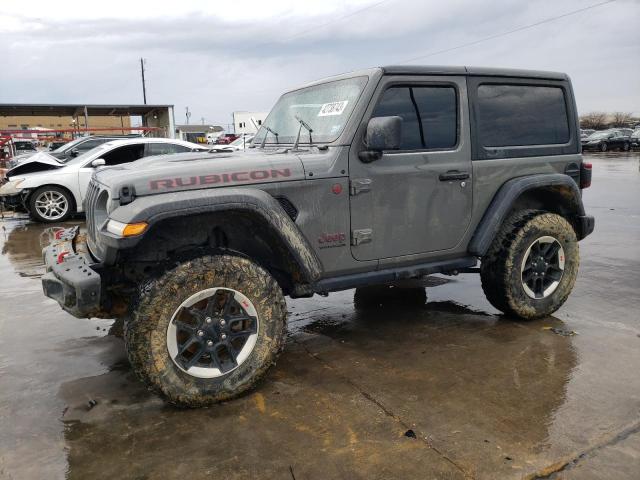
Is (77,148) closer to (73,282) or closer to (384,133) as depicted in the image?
(73,282)

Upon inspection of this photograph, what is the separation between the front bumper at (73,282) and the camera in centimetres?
278

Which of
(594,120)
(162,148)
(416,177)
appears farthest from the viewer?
(594,120)

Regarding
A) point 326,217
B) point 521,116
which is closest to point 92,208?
point 326,217

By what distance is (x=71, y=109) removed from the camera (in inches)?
1174

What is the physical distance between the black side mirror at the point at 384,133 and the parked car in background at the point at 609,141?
110 feet

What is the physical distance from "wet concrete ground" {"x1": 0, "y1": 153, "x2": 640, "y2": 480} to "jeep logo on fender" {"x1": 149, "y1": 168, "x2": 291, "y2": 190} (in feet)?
4.20

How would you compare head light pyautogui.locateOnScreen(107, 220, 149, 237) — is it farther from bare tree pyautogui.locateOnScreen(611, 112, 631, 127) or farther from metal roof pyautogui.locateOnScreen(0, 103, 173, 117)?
bare tree pyautogui.locateOnScreen(611, 112, 631, 127)

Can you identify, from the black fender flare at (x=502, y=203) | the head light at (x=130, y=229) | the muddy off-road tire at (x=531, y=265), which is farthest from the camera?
the muddy off-road tire at (x=531, y=265)

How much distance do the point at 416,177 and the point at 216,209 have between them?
1438 millimetres

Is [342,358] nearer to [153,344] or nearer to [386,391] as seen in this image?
[386,391]

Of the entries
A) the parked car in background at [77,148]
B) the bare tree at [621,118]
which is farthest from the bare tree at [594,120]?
the parked car in background at [77,148]

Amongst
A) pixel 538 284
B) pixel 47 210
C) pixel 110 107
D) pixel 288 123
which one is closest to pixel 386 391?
pixel 538 284

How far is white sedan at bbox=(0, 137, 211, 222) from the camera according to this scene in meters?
9.34

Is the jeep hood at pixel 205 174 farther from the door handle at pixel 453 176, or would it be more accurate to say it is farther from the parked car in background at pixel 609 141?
the parked car in background at pixel 609 141
